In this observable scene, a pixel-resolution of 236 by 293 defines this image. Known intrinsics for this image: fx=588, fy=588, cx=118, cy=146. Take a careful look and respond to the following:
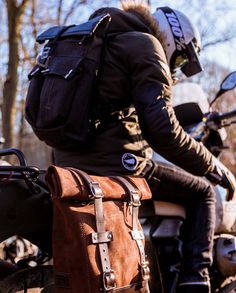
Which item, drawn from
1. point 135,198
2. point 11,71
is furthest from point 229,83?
point 11,71

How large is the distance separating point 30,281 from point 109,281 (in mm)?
430

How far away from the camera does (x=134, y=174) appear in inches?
120

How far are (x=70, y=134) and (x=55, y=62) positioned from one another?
1.27ft

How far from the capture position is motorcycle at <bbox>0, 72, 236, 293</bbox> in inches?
96.7

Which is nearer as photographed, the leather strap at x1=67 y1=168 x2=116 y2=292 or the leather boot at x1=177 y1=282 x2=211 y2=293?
the leather strap at x1=67 y1=168 x2=116 y2=292

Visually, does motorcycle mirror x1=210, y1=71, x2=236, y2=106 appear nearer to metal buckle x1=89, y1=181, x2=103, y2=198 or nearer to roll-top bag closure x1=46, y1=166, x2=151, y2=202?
roll-top bag closure x1=46, y1=166, x2=151, y2=202

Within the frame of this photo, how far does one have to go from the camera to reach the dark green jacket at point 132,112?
2902 mm

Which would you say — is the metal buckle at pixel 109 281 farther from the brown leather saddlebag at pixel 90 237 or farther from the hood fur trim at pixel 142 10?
the hood fur trim at pixel 142 10

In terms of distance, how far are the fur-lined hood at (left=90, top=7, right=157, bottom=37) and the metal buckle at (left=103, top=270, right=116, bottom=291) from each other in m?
1.35

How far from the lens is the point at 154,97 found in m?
2.88

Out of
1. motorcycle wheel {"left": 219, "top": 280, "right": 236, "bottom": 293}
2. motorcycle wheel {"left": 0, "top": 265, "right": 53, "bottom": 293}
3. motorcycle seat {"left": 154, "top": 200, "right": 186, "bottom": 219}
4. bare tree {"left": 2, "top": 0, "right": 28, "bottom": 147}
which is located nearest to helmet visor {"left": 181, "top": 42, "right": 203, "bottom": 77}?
motorcycle seat {"left": 154, "top": 200, "right": 186, "bottom": 219}

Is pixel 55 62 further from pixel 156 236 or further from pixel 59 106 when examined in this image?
pixel 156 236

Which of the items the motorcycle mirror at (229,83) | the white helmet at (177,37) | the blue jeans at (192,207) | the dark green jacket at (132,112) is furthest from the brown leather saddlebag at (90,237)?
the motorcycle mirror at (229,83)

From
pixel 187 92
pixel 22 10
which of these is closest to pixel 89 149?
pixel 187 92
